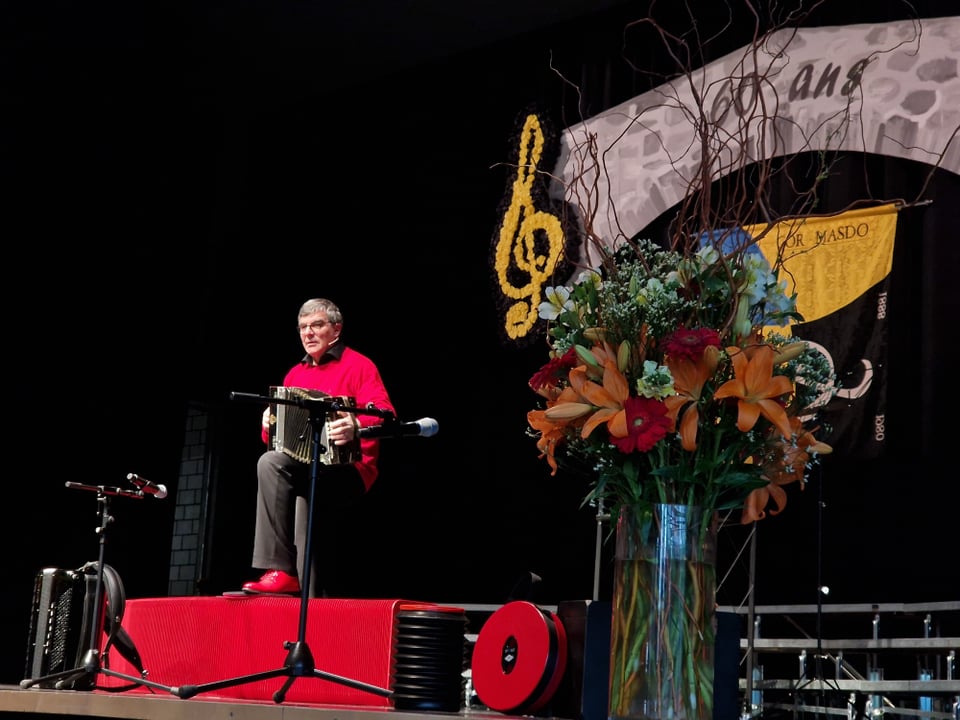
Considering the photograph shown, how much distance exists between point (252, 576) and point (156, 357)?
1.71 meters

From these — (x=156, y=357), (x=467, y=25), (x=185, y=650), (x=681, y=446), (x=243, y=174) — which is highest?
(x=467, y=25)

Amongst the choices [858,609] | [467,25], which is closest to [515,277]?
[467,25]

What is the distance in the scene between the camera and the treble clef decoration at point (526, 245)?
7.22 meters

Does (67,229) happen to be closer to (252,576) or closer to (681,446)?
(252,576)

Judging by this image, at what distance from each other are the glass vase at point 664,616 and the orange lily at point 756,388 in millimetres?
186

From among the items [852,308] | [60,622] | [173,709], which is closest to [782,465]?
[173,709]

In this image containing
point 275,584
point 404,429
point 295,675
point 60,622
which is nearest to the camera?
point 295,675

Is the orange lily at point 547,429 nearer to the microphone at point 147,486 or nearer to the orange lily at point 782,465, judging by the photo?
the orange lily at point 782,465

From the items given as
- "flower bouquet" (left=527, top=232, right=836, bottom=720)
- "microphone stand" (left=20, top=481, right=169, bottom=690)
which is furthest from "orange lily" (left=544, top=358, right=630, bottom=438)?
"microphone stand" (left=20, top=481, right=169, bottom=690)

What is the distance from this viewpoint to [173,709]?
2.59m

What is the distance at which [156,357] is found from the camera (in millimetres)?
7648

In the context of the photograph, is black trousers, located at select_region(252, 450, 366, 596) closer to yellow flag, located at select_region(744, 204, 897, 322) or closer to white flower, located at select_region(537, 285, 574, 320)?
white flower, located at select_region(537, 285, 574, 320)

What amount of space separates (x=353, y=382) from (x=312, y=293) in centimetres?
432

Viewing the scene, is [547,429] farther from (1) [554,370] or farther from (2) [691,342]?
(2) [691,342]
